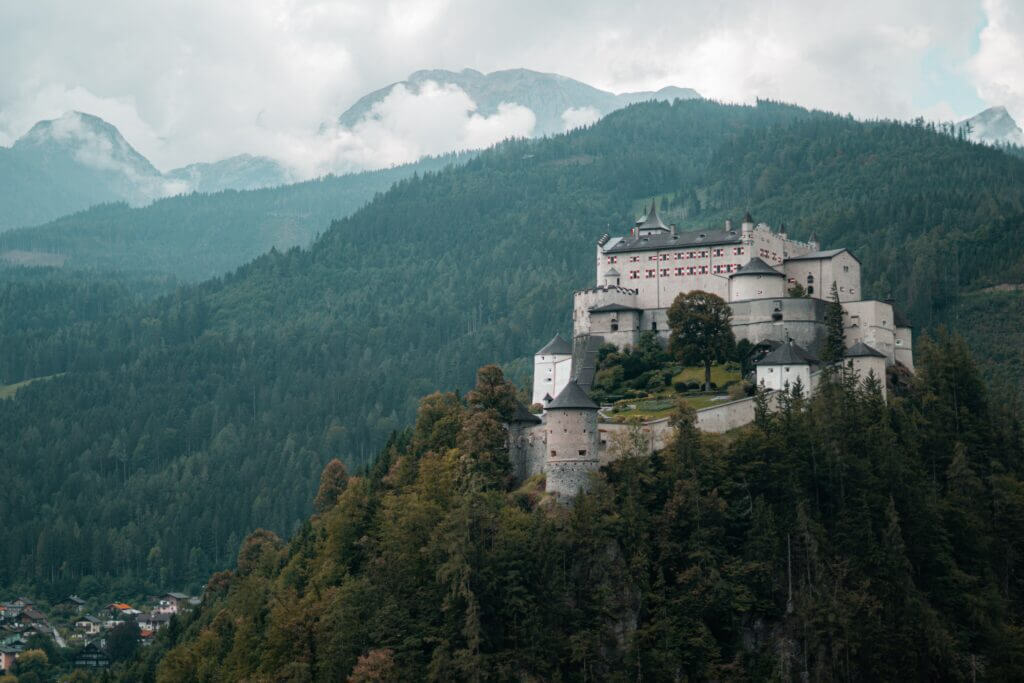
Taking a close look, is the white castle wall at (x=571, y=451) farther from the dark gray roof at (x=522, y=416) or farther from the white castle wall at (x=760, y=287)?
the white castle wall at (x=760, y=287)

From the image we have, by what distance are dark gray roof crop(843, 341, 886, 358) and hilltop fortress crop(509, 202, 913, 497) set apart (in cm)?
10

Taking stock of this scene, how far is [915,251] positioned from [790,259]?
66837mm

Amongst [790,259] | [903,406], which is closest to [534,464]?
[903,406]

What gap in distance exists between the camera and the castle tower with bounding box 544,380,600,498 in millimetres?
81875

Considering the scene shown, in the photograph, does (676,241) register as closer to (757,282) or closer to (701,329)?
(757,282)

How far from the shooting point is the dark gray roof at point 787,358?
311ft

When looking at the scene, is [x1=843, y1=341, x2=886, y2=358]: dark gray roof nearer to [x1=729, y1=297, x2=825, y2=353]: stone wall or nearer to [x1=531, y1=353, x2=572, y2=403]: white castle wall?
[x1=729, y1=297, x2=825, y2=353]: stone wall

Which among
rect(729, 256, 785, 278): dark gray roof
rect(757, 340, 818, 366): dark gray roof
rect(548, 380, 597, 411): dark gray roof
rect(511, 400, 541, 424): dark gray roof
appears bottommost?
rect(511, 400, 541, 424): dark gray roof

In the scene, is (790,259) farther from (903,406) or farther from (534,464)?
(534,464)

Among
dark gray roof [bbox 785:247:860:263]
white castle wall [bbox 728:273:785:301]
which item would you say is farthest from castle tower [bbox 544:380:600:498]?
dark gray roof [bbox 785:247:860:263]

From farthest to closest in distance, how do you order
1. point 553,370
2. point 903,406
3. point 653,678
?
point 553,370, point 903,406, point 653,678

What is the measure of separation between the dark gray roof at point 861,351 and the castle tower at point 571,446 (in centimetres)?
2448

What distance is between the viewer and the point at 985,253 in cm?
16812

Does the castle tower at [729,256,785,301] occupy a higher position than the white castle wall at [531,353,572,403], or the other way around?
the castle tower at [729,256,785,301]
